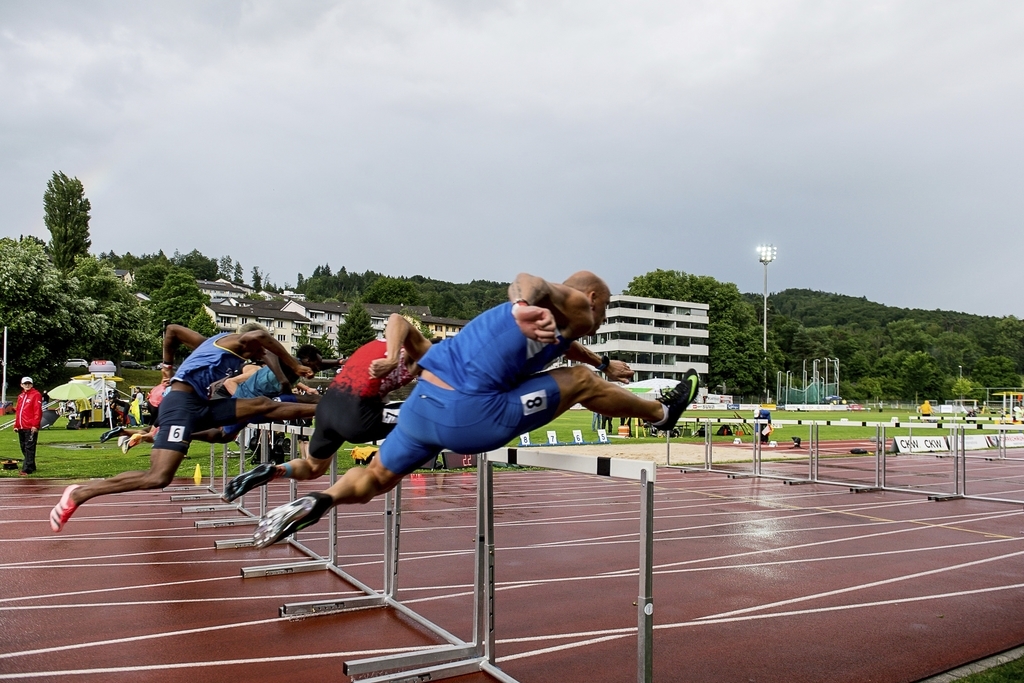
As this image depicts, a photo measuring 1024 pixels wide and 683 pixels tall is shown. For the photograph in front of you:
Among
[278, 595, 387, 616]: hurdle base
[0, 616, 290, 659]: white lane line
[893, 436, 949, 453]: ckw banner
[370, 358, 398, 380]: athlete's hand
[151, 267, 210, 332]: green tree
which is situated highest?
[151, 267, 210, 332]: green tree

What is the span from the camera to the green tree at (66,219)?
57.1m

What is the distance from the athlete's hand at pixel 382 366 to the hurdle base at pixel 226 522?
5.72 meters

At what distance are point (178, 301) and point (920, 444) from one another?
6782 cm

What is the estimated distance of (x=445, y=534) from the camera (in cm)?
784

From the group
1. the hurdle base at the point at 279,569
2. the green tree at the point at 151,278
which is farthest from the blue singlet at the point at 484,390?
the green tree at the point at 151,278

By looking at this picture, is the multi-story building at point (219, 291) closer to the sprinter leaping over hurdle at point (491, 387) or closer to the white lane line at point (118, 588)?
the white lane line at point (118, 588)

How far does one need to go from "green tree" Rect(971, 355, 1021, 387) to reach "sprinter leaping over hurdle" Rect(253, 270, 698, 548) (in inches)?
4337

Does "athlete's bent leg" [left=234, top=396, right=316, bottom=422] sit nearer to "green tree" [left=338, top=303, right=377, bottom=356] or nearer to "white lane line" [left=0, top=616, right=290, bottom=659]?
"white lane line" [left=0, top=616, right=290, bottom=659]

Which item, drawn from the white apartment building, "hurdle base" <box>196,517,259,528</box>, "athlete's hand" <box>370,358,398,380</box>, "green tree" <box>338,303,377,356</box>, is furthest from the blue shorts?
"green tree" <box>338,303,377,356</box>

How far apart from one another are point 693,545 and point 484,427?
5129 millimetres

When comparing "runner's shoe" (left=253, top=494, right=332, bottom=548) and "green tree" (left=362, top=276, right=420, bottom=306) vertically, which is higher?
"green tree" (left=362, top=276, right=420, bottom=306)

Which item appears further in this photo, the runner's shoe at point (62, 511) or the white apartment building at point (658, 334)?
the white apartment building at point (658, 334)

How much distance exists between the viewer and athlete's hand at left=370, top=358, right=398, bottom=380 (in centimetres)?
336

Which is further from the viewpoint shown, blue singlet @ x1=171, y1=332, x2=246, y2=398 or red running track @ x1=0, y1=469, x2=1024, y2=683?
blue singlet @ x1=171, y1=332, x2=246, y2=398
